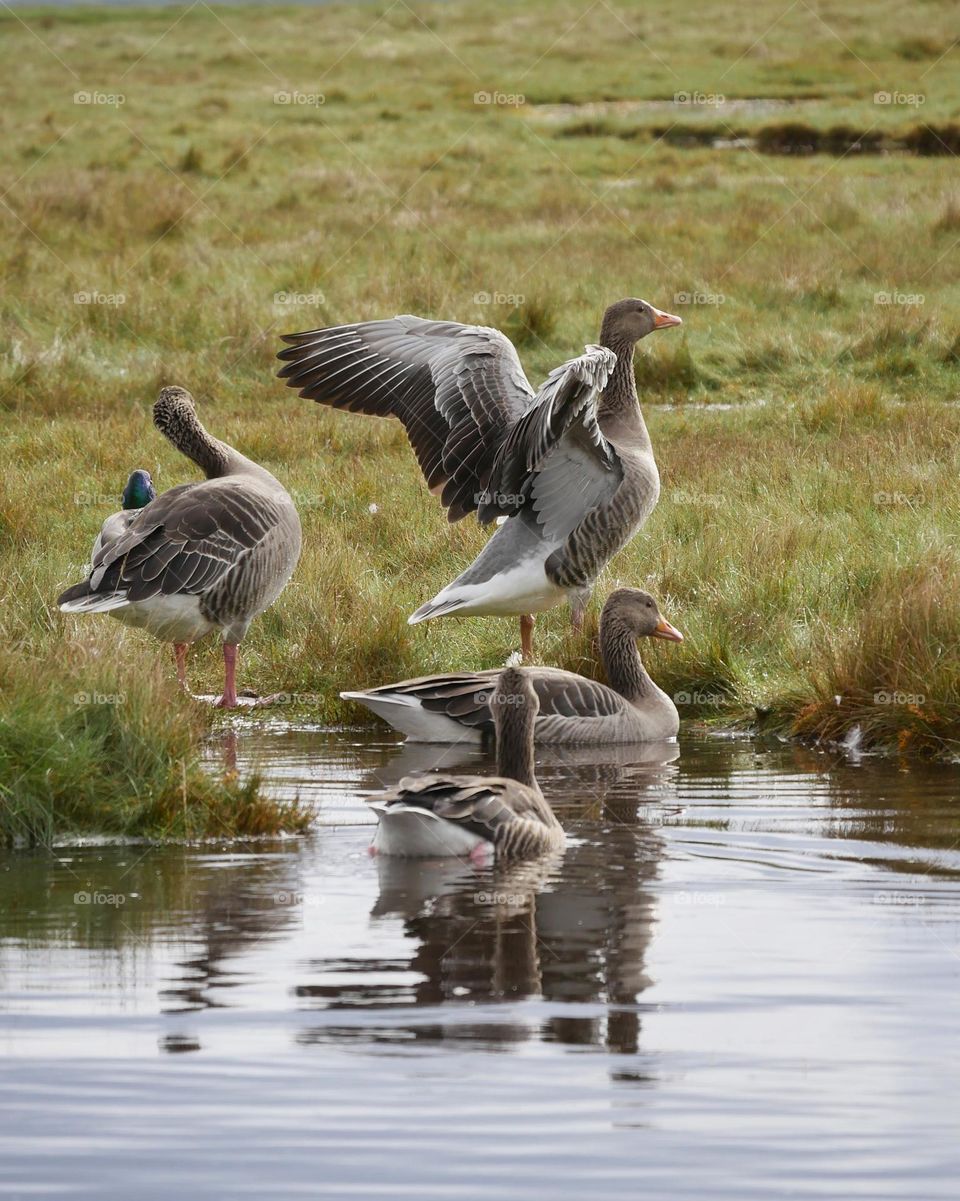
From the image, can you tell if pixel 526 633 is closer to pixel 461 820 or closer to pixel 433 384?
pixel 433 384

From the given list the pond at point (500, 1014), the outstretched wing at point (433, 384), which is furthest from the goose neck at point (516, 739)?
the outstretched wing at point (433, 384)

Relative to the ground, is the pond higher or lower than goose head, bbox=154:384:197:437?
lower

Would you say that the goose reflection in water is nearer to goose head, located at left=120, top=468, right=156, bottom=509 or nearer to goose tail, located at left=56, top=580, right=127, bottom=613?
goose tail, located at left=56, top=580, right=127, bottom=613

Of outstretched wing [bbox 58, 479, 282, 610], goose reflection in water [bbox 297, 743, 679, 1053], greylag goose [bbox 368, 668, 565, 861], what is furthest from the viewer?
outstretched wing [bbox 58, 479, 282, 610]

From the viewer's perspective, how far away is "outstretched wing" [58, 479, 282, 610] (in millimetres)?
9531

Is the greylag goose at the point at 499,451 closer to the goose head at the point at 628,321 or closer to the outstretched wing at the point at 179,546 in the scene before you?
the goose head at the point at 628,321

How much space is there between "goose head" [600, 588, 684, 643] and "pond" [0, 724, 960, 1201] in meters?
2.07

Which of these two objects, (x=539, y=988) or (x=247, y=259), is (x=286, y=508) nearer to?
(x=539, y=988)

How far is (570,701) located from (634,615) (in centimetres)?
76

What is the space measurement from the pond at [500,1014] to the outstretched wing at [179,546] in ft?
7.61

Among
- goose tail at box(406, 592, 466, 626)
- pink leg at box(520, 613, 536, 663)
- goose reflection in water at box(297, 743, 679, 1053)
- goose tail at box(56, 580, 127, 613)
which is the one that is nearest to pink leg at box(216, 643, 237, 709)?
goose tail at box(56, 580, 127, 613)

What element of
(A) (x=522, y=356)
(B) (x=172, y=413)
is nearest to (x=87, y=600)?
(B) (x=172, y=413)

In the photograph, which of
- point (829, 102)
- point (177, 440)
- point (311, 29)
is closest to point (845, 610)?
point (177, 440)

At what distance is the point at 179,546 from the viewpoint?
9727mm
